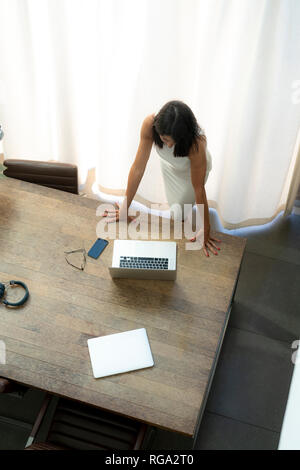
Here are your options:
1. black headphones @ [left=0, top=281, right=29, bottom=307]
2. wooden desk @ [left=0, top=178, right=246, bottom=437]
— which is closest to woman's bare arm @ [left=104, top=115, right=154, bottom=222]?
wooden desk @ [left=0, top=178, right=246, bottom=437]

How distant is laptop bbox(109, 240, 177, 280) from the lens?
2.06 metres

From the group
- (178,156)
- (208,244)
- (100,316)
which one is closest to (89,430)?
(100,316)

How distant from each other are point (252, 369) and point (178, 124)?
1392mm

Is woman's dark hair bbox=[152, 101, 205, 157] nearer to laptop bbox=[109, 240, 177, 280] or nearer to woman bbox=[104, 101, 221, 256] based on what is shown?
woman bbox=[104, 101, 221, 256]

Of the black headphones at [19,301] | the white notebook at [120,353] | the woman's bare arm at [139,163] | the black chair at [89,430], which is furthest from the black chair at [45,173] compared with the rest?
the black chair at [89,430]

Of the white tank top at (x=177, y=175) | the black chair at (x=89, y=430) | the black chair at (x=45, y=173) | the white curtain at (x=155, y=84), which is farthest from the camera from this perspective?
the black chair at (x=45, y=173)

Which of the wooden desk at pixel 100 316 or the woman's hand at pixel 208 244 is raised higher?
the woman's hand at pixel 208 244

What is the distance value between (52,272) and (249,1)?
62.0 inches

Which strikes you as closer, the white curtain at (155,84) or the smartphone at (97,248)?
the smartphone at (97,248)

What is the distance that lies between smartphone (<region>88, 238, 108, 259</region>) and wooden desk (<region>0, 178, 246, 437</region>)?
29 mm

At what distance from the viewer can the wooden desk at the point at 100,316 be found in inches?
71.2

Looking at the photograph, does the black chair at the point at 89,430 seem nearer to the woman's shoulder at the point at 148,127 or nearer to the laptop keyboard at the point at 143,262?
the laptop keyboard at the point at 143,262

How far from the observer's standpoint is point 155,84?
2727 mm

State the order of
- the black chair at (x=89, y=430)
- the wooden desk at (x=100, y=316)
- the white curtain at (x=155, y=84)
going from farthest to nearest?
1. the white curtain at (x=155, y=84)
2. the black chair at (x=89, y=430)
3. the wooden desk at (x=100, y=316)
